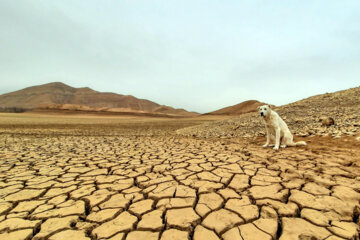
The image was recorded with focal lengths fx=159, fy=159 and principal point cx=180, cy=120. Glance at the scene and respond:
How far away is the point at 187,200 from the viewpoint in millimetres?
1603

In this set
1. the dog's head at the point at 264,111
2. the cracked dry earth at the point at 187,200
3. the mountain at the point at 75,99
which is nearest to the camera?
the cracked dry earth at the point at 187,200

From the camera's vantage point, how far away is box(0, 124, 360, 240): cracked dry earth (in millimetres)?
1200

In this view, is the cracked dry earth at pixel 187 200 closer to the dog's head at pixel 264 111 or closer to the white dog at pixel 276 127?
the white dog at pixel 276 127

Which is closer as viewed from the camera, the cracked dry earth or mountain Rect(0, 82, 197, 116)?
the cracked dry earth

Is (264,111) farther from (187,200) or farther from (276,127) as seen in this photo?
(187,200)

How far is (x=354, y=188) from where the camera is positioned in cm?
169

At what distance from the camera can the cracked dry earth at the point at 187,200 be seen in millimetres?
1200

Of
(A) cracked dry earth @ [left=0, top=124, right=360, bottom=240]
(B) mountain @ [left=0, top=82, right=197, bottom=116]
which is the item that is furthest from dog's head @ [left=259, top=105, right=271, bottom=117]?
(B) mountain @ [left=0, top=82, right=197, bottom=116]

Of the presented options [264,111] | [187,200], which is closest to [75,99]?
[264,111]

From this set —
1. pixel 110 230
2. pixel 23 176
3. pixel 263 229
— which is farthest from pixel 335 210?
pixel 23 176

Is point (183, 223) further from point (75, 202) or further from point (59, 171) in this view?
point (59, 171)

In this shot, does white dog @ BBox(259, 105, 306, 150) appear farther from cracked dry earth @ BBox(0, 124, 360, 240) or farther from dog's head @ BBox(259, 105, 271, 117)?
cracked dry earth @ BBox(0, 124, 360, 240)

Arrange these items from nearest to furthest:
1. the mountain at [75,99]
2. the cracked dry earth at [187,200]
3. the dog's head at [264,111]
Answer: the cracked dry earth at [187,200], the dog's head at [264,111], the mountain at [75,99]

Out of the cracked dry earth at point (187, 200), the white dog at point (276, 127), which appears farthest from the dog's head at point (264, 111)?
the cracked dry earth at point (187, 200)
